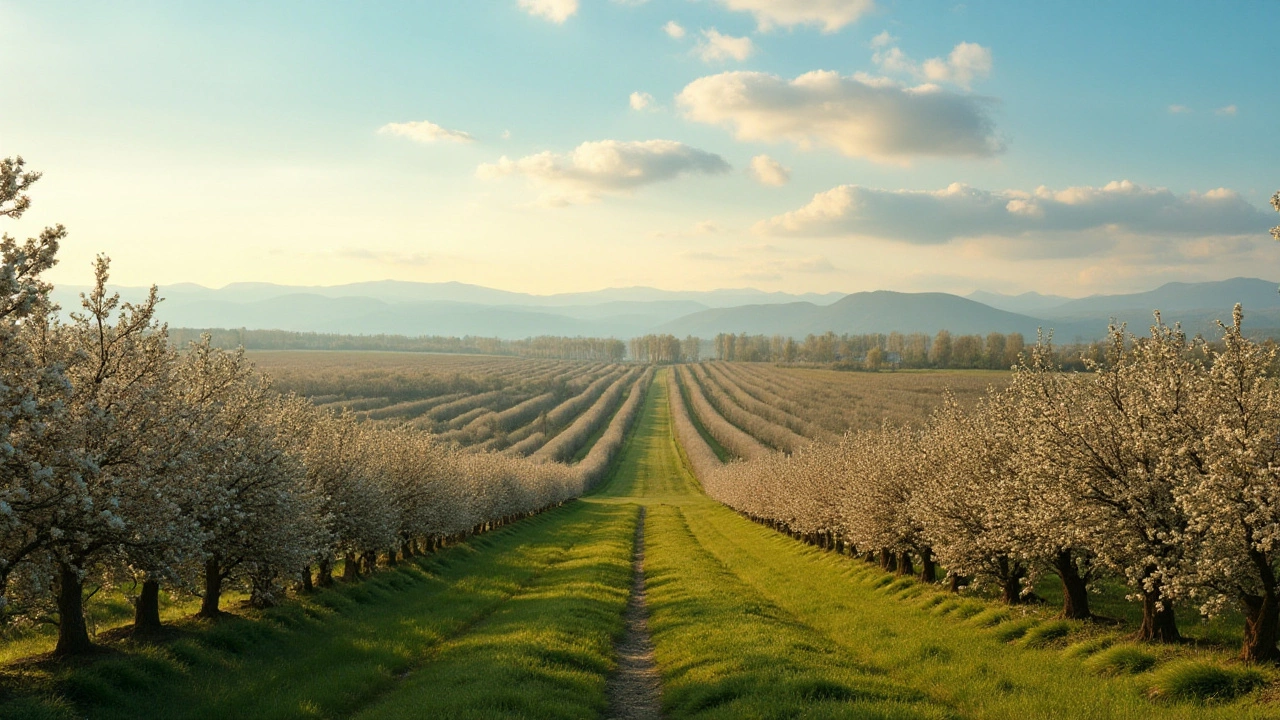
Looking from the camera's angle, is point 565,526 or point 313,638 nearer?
point 313,638

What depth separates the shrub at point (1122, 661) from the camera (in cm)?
1758

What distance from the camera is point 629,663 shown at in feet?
76.6

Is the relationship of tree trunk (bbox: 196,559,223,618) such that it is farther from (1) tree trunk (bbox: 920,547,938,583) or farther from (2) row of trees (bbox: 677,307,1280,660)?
(1) tree trunk (bbox: 920,547,938,583)

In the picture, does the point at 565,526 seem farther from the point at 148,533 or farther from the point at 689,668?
the point at 148,533

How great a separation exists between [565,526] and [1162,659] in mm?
65956

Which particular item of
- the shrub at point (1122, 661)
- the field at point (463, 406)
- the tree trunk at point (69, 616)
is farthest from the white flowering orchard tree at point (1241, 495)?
the field at point (463, 406)

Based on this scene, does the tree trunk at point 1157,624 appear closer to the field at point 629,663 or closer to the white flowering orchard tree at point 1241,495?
the field at point 629,663

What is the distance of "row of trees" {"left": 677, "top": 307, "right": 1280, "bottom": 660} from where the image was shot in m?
15.3

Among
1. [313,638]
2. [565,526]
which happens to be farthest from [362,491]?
[565,526]

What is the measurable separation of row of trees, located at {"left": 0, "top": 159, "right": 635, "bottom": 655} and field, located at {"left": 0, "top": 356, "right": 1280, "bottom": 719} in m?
2.03

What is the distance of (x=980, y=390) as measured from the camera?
14300cm

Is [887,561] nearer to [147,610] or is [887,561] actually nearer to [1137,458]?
[1137,458]

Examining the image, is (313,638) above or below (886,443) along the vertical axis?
below

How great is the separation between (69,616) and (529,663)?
39.2ft
